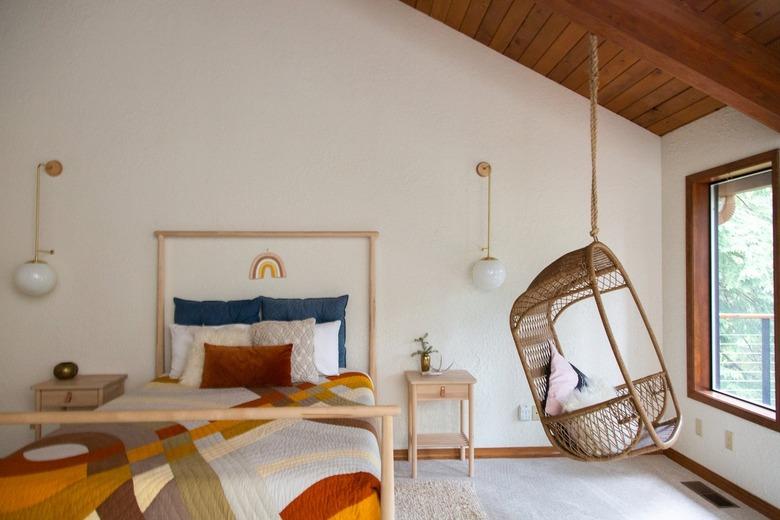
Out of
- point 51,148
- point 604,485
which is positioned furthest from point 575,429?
point 51,148

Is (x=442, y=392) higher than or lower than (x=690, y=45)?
lower

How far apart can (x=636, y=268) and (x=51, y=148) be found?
417 centimetres

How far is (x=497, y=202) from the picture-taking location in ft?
12.1

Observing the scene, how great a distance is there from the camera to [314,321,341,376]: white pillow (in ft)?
10.7

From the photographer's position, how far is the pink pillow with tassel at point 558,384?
8.93ft

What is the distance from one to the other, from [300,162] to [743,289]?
2918 millimetres

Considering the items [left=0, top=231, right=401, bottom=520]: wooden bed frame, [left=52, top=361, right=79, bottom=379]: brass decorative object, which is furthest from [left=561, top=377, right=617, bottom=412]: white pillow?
[left=52, top=361, right=79, bottom=379]: brass decorative object

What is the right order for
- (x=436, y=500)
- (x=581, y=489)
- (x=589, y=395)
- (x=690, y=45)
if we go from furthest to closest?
(x=581, y=489) → (x=436, y=500) → (x=589, y=395) → (x=690, y=45)

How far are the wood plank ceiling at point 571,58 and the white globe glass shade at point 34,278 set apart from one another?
10.0ft

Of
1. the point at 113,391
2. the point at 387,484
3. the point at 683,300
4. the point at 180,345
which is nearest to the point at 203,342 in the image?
the point at 180,345

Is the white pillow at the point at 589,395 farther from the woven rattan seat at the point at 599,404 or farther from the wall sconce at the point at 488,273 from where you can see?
the wall sconce at the point at 488,273

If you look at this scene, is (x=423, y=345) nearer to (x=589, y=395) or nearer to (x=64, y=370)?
(x=589, y=395)

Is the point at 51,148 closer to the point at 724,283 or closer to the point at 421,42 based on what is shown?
the point at 421,42

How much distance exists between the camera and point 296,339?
314 cm
